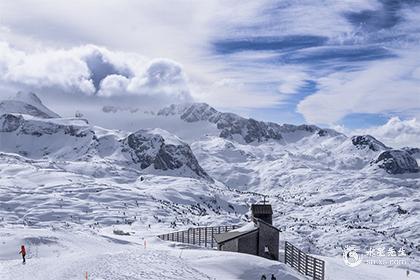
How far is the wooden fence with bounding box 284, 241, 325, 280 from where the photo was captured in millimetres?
39000

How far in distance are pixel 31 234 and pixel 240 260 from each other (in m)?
23.8

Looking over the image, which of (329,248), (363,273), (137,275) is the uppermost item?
(137,275)

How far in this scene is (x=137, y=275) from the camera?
28.0 meters

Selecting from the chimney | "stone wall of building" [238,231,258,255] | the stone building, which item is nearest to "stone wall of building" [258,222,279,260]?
the stone building

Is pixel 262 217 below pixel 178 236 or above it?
above

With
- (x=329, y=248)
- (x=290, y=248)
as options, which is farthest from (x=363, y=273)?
(x=329, y=248)

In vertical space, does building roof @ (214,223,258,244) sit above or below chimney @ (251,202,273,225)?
below

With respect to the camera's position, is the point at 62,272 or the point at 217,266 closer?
the point at 62,272

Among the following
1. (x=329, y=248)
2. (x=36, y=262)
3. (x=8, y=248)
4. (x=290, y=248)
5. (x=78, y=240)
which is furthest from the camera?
(x=329, y=248)

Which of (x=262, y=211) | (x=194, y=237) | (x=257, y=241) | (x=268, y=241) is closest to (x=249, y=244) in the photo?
(x=257, y=241)

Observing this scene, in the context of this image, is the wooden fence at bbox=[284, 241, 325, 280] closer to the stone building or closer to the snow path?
the stone building

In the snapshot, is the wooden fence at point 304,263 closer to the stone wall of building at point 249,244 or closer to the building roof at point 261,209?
the stone wall of building at point 249,244

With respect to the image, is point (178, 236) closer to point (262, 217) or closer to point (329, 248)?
point (262, 217)

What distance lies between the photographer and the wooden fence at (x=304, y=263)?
3900cm
